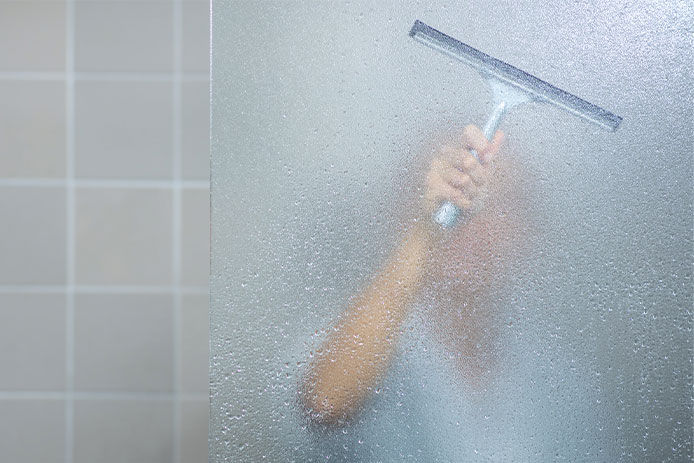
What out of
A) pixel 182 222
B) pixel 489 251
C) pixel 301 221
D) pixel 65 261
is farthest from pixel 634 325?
pixel 65 261

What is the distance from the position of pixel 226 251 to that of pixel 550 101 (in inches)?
8.3

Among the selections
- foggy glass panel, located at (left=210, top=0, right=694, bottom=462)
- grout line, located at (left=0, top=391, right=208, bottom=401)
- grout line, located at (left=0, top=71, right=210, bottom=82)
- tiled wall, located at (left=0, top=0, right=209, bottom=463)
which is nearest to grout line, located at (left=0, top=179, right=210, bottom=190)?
tiled wall, located at (left=0, top=0, right=209, bottom=463)

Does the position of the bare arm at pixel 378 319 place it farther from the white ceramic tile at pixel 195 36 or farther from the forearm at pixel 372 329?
the white ceramic tile at pixel 195 36

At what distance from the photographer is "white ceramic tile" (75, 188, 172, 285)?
1.04 m

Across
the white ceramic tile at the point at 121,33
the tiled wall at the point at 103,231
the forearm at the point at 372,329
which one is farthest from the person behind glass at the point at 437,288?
the white ceramic tile at the point at 121,33

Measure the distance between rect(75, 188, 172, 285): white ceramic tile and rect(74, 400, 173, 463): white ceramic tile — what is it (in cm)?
23

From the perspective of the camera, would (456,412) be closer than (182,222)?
Yes

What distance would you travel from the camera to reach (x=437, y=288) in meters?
0.33

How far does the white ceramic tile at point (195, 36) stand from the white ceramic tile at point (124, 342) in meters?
0.44

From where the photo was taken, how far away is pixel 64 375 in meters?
1.05

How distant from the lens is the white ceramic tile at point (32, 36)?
3.38 ft

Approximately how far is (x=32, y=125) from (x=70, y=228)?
204 millimetres

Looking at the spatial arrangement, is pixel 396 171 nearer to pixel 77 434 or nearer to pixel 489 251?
pixel 489 251

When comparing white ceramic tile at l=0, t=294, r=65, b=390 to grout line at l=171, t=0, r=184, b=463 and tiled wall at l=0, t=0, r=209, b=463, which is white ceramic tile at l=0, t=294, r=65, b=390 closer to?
tiled wall at l=0, t=0, r=209, b=463
